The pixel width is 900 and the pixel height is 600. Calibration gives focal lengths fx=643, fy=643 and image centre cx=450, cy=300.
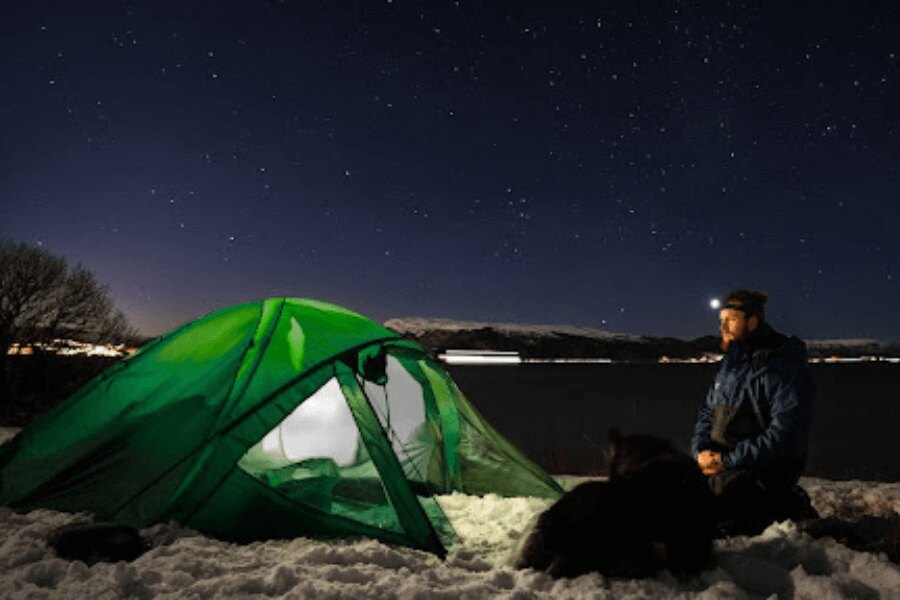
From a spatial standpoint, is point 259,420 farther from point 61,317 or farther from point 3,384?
point 61,317

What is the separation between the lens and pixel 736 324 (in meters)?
4.65

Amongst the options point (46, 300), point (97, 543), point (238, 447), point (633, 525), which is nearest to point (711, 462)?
point (633, 525)

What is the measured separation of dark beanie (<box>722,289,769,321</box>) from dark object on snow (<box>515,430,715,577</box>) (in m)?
1.47

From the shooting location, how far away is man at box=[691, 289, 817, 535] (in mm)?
4348

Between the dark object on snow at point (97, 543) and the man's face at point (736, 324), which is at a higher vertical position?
the man's face at point (736, 324)

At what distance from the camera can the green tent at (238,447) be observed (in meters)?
4.26

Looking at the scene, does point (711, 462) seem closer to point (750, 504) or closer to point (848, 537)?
point (750, 504)

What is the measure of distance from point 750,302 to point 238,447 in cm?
373

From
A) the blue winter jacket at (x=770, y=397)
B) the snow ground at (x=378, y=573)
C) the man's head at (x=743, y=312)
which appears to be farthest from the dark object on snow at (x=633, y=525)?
the man's head at (x=743, y=312)

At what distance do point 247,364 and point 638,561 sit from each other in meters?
2.89

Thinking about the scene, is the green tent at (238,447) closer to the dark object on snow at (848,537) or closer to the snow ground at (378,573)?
the snow ground at (378,573)

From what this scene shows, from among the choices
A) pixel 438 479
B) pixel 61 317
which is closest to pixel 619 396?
pixel 61 317

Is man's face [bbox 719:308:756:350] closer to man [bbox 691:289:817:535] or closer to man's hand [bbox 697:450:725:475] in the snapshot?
man [bbox 691:289:817:535]

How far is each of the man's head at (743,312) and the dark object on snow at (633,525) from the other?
4.57 ft
